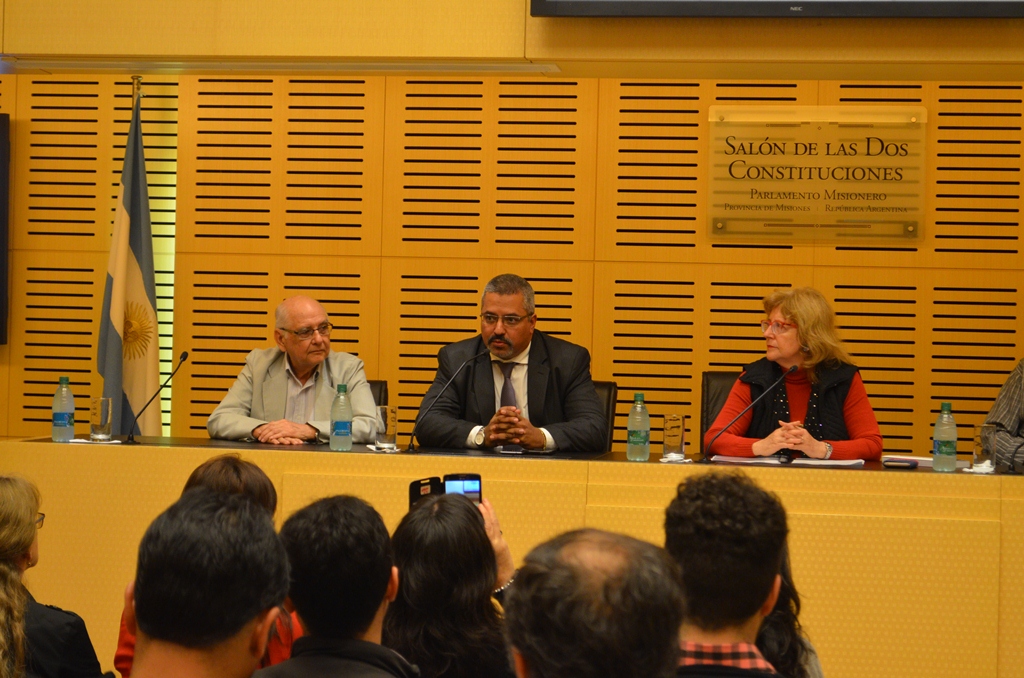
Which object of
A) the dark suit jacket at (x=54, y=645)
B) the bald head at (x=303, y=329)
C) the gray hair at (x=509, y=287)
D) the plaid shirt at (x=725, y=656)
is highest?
the gray hair at (x=509, y=287)

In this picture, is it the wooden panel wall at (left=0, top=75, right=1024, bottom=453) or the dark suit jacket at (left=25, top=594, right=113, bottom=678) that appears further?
the wooden panel wall at (left=0, top=75, right=1024, bottom=453)

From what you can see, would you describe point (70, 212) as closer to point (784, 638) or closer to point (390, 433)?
→ point (390, 433)

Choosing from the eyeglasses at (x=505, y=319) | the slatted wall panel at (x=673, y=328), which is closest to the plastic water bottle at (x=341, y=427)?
the eyeglasses at (x=505, y=319)

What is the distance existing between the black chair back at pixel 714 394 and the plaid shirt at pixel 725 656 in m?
2.87

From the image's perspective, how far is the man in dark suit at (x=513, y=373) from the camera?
438 cm

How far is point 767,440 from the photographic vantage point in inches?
149

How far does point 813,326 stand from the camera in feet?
13.3

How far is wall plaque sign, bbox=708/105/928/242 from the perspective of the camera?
5637 mm

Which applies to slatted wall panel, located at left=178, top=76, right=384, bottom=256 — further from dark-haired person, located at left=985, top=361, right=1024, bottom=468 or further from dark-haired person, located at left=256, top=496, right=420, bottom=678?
dark-haired person, located at left=256, top=496, right=420, bottom=678

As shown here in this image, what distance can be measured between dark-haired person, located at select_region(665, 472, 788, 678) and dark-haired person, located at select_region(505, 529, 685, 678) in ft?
1.30

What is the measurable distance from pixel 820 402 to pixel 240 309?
3.29 meters

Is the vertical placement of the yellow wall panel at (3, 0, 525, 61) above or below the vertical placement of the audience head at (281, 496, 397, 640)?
above

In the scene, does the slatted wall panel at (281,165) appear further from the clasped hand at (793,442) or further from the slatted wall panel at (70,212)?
the clasped hand at (793,442)

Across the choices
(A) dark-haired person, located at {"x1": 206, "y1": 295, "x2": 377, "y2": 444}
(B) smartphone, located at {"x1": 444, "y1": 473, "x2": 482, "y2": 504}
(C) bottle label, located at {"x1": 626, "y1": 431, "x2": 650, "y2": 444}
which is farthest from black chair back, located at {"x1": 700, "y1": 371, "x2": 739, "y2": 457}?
(B) smartphone, located at {"x1": 444, "y1": 473, "x2": 482, "y2": 504}
